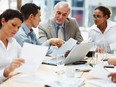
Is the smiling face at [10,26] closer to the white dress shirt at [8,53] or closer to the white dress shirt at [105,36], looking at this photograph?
the white dress shirt at [8,53]

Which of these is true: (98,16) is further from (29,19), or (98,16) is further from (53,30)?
(29,19)

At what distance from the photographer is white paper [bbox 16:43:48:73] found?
1.87m

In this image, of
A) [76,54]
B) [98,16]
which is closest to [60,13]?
[98,16]

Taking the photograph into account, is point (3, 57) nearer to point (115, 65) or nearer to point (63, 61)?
point (63, 61)

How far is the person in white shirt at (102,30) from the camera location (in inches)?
124

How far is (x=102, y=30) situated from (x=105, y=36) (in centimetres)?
10

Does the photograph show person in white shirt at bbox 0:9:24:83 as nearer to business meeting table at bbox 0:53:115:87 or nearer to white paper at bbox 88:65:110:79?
business meeting table at bbox 0:53:115:87

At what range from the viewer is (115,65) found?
2186 mm

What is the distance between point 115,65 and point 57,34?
1224 millimetres

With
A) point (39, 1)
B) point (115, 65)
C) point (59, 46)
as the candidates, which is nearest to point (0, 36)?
point (59, 46)

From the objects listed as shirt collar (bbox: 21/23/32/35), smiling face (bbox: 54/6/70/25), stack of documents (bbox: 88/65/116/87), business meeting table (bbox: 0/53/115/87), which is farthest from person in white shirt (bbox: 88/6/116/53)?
stack of documents (bbox: 88/65/116/87)

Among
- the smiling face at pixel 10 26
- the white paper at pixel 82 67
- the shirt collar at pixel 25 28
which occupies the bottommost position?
the white paper at pixel 82 67

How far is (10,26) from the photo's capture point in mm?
2078

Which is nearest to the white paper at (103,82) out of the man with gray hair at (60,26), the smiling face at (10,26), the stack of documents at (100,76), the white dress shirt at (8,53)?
the stack of documents at (100,76)
